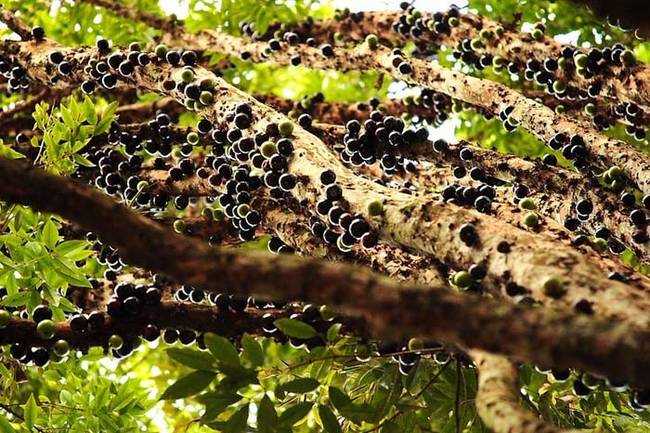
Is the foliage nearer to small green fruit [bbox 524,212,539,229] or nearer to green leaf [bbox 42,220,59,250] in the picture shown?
green leaf [bbox 42,220,59,250]

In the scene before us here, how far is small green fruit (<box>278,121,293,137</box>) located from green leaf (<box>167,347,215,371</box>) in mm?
1581

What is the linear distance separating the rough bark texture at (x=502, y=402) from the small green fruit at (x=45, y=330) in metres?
1.78

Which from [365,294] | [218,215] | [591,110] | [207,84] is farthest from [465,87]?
[365,294]

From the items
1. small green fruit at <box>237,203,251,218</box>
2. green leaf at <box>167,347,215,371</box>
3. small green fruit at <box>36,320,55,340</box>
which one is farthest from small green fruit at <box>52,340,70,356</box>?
small green fruit at <box>237,203,251,218</box>

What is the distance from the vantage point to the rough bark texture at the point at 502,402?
5.49 feet

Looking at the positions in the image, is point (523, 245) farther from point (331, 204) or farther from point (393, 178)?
point (393, 178)

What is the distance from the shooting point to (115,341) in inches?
123

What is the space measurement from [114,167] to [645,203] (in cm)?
328

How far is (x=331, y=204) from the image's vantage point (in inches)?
119

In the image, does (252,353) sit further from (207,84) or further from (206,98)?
(207,84)

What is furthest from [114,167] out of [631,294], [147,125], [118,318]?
[631,294]

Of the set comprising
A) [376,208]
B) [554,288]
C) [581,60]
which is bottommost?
[376,208]

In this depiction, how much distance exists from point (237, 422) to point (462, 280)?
2.82 ft

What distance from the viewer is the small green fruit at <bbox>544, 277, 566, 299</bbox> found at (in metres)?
2.00
